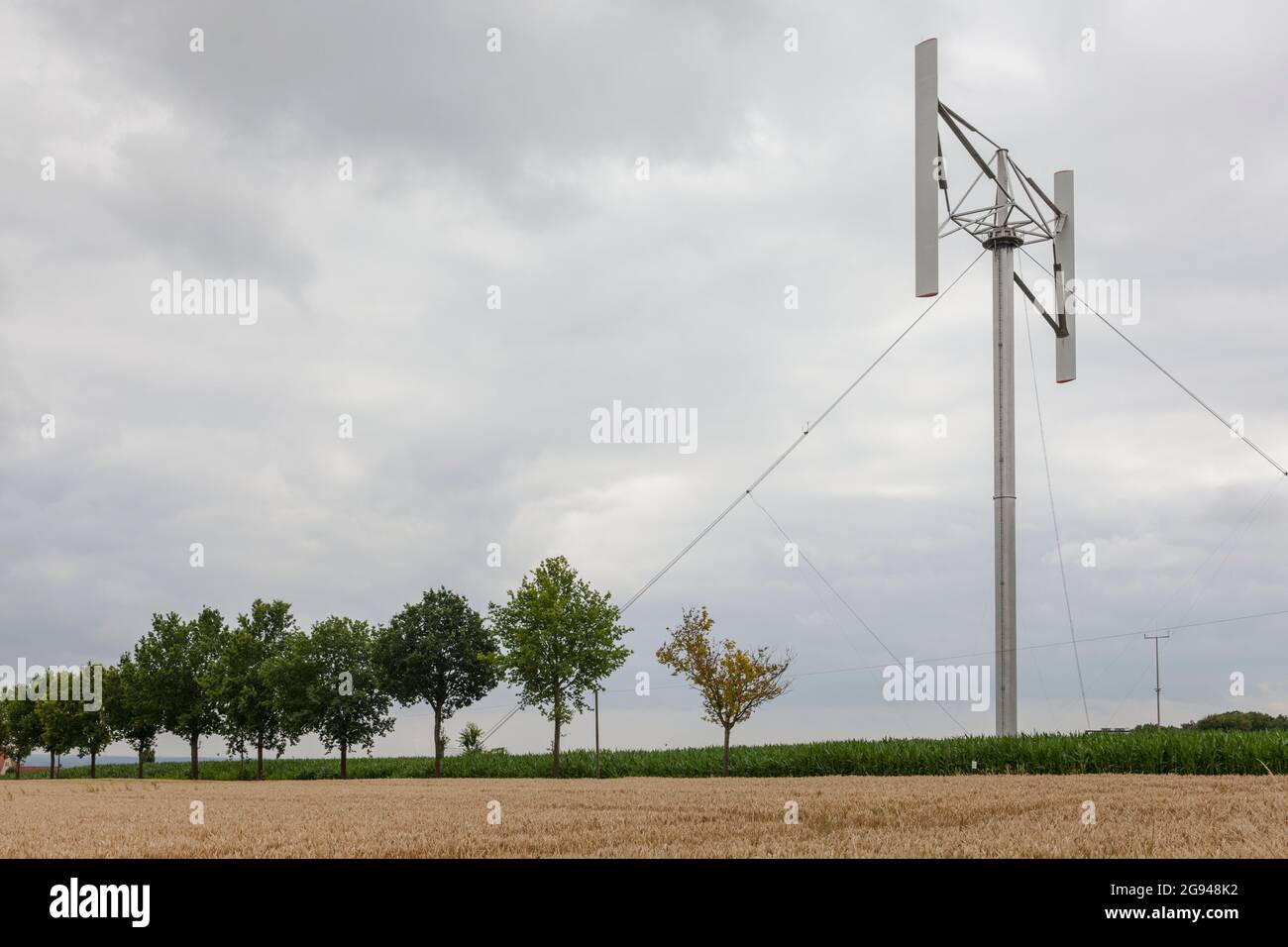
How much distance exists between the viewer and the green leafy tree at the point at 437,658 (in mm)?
59250

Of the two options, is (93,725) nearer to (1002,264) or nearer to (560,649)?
(560,649)

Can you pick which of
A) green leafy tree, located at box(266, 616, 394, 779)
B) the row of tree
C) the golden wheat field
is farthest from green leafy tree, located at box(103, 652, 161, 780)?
the golden wheat field

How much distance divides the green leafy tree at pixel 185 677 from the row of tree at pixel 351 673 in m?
0.09

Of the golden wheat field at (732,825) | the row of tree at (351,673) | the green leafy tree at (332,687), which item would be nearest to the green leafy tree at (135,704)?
the row of tree at (351,673)

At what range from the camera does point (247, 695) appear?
61.4m

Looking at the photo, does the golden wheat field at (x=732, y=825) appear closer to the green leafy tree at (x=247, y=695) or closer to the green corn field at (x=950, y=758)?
the green corn field at (x=950, y=758)

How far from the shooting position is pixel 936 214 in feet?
103

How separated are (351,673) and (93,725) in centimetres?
2857
